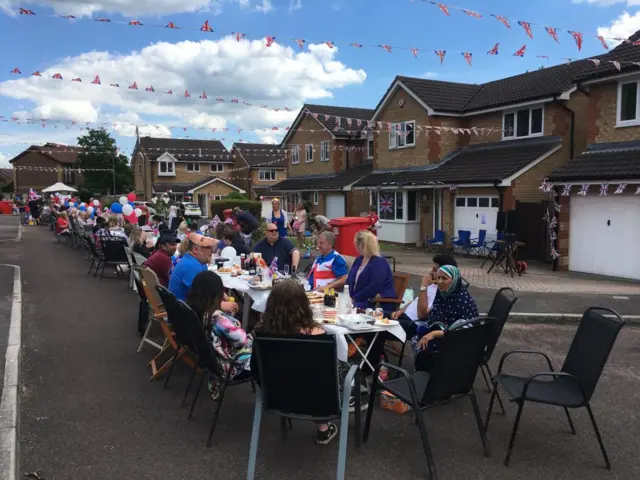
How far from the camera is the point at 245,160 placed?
52.7 m

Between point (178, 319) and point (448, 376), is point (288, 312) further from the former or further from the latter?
point (178, 319)

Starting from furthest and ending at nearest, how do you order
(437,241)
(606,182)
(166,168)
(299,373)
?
1. (166,168)
2. (437,241)
3. (606,182)
4. (299,373)

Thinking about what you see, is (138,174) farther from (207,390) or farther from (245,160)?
(207,390)

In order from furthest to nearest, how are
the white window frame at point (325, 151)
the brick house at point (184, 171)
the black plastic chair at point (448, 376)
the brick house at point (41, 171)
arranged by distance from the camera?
the brick house at point (41, 171), the brick house at point (184, 171), the white window frame at point (325, 151), the black plastic chair at point (448, 376)

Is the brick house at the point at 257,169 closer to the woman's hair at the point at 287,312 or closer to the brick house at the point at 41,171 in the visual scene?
the brick house at the point at 41,171

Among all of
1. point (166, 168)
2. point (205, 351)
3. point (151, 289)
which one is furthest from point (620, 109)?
point (166, 168)

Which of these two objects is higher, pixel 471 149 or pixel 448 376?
pixel 471 149

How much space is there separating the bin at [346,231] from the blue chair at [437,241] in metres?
3.68

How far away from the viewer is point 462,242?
18188mm

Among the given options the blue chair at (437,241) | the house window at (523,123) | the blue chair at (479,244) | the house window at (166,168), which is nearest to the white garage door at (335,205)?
the blue chair at (437,241)

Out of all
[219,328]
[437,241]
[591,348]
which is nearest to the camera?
[591,348]

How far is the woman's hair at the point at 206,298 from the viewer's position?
458 centimetres

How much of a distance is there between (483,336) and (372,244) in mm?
2329

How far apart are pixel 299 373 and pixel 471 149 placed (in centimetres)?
1882
